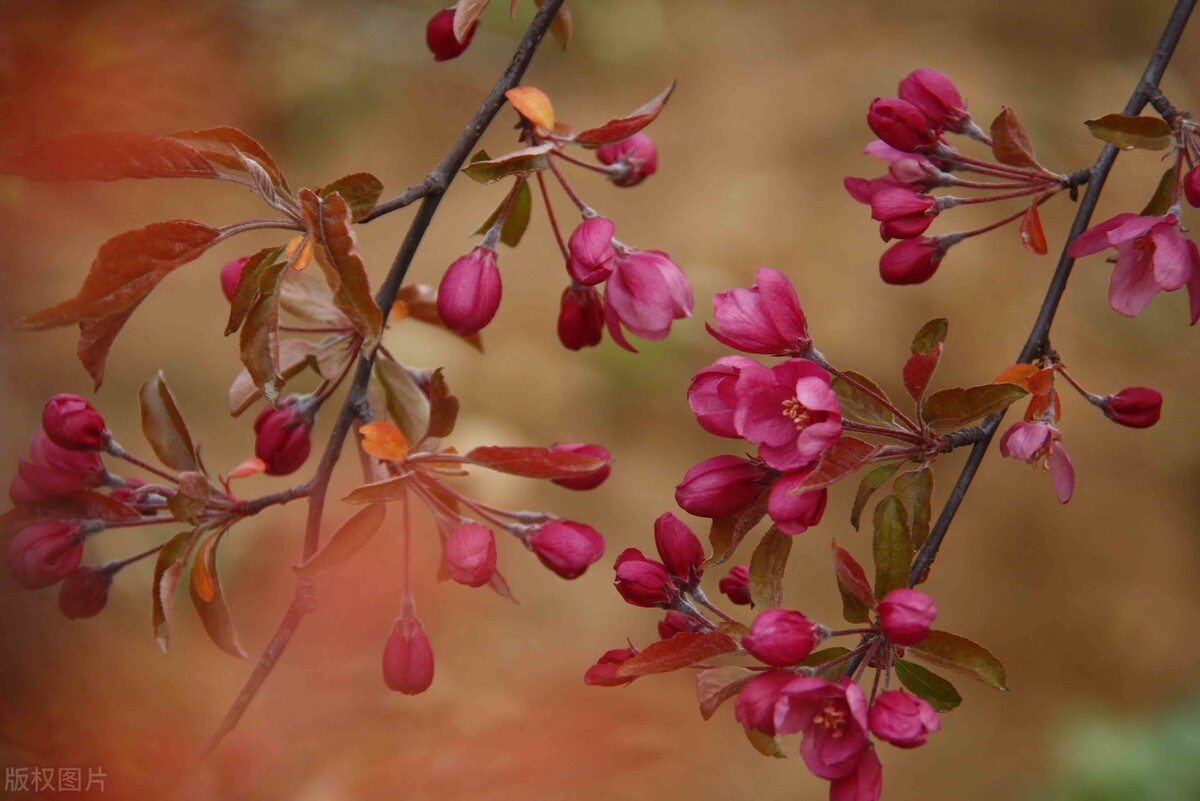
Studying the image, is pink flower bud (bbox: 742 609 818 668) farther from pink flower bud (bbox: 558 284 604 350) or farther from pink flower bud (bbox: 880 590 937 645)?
pink flower bud (bbox: 558 284 604 350)

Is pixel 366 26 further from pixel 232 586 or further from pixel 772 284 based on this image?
pixel 772 284

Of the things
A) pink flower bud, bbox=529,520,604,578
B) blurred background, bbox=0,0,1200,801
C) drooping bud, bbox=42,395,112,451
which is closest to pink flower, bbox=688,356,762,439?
pink flower bud, bbox=529,520,604,578

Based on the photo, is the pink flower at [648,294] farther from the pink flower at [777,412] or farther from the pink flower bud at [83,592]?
the pink flower bud at [83,592]

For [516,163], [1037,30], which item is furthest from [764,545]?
[1037,30]

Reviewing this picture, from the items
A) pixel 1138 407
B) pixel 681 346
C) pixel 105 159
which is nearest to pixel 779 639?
pixel 1138 407

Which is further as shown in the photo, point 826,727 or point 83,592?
point 83,592

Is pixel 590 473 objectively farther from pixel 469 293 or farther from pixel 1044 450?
pixel 1044 450

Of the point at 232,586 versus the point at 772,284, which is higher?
the point at 772,284
